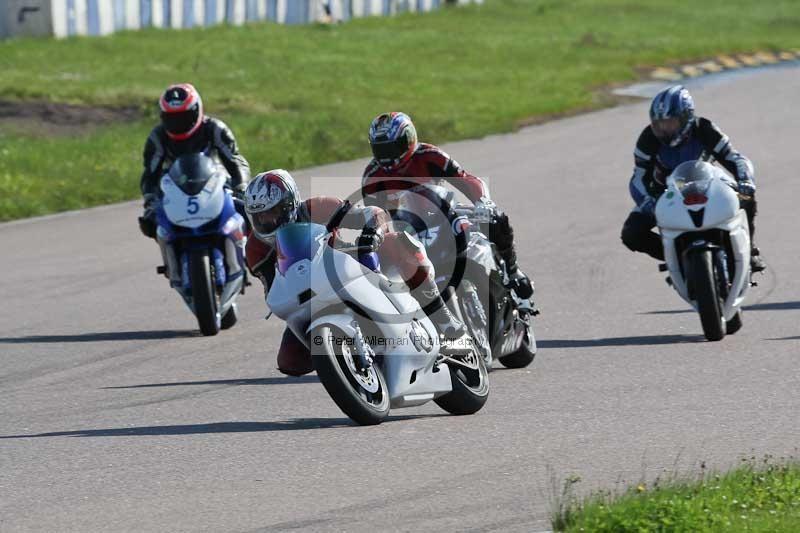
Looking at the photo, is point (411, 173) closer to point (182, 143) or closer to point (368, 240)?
point (368, 240)

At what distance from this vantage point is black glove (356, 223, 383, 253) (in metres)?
7.52

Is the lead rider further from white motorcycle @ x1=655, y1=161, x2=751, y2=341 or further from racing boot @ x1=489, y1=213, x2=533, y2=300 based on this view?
white motorcycle @ x1=655, y1=161, x2=751, y2=341

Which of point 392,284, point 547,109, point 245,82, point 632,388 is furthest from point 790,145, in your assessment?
point 392,284

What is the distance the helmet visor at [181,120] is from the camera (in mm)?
11766

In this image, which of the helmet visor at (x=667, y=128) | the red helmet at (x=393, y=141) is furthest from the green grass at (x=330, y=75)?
the red helmet at (x=393, y=141)

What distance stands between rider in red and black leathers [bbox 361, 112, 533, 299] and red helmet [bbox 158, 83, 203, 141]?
8.77 feet

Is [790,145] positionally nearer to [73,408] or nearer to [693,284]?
[693,284]

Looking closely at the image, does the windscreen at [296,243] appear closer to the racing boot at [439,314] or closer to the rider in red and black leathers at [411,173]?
the racing boot at [439,314]

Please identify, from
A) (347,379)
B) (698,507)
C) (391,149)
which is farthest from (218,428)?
(698,507)

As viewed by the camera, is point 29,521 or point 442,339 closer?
point 29,521

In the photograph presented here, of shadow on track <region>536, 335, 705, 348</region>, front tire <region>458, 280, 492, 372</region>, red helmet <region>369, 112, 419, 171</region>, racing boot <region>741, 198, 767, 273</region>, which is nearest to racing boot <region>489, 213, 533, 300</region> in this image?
front tire <region>458, 280, 492, 372</region>

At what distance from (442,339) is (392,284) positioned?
1.76 feet

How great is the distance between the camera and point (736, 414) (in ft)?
25.8

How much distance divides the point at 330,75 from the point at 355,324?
21592 mm
